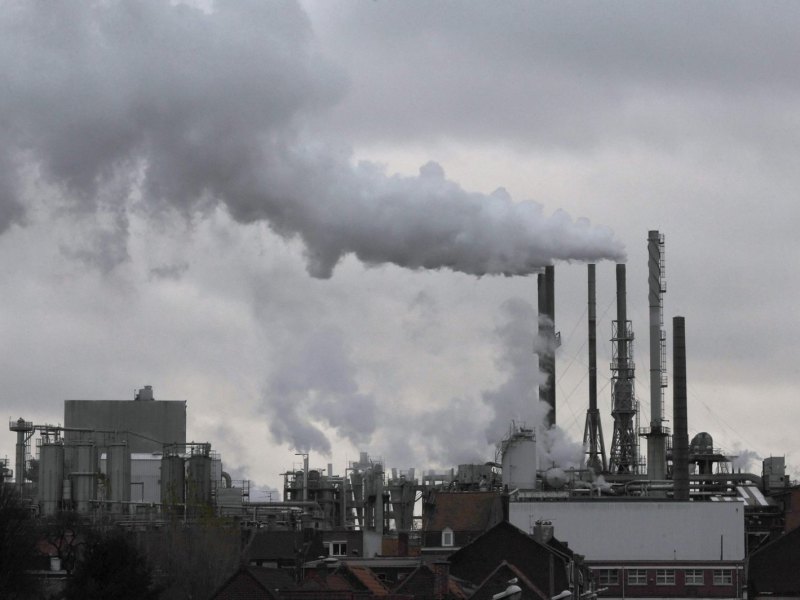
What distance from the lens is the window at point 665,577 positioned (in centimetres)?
10162

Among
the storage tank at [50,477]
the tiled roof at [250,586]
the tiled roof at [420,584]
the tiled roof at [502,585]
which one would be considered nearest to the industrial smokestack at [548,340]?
the storage tank at [50,477]

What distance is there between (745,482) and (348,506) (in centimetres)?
2969

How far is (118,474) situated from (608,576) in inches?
1211

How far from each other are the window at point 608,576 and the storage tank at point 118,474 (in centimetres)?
2940

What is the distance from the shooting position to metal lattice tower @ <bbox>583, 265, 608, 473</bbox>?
14362 cm

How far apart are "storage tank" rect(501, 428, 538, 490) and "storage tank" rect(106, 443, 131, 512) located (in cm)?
2380

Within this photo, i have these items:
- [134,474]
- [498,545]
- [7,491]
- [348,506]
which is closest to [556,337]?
[348,506]

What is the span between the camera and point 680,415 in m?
116

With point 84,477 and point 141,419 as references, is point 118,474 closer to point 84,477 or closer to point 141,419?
point 84,477

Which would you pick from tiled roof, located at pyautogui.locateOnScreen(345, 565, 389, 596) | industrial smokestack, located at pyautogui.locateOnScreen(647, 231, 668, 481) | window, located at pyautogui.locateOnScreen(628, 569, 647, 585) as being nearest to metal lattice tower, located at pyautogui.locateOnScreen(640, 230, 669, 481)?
industrial smokestack, located at pyautogui.locateOnScreen(647, 231, 668, 481)

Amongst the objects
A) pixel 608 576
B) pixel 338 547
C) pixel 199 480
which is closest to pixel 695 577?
pixel 608 576

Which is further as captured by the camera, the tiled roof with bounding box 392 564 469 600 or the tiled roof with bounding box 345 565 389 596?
the tiled roof with bounding box 345 565 389 596

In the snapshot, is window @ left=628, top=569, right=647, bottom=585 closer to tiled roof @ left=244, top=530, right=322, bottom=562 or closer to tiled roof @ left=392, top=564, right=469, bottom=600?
tiled roof @ left=244, top=530, right=322, bottom=562

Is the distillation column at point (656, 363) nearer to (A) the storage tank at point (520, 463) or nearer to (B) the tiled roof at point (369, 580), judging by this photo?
(A) the storage tank at point (520, 463)
